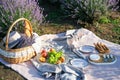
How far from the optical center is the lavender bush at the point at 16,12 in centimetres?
530

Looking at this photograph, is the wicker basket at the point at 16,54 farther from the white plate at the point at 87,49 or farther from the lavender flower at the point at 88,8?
the lavender flower at the point at 88,8

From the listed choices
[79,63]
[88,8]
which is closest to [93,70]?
[79,63]

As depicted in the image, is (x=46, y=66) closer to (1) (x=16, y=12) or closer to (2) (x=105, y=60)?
(2) (x=105, y=60)

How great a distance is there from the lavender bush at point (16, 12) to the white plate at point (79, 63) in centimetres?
107

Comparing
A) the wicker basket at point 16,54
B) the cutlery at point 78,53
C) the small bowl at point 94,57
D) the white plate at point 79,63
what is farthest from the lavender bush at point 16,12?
the small bowl at point 94,57

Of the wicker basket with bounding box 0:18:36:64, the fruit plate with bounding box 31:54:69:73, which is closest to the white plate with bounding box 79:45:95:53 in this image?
the fruit plate with bounding box 31:54:69:73

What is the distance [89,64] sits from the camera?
4.69 metres

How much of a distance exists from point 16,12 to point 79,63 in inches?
54.2

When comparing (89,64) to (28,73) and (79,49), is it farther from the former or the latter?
(28,73)

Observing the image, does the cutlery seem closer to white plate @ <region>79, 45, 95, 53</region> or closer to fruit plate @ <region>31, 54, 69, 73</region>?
white plate @ <region>79, 45, 95, 53</region>

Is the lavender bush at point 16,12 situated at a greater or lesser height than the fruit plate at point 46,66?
greater

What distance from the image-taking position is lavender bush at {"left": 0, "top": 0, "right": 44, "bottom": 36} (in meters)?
5.30

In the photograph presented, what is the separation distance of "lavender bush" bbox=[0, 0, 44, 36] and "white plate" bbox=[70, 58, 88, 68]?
1.07 meters

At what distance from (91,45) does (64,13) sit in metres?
Answer: 1.26
